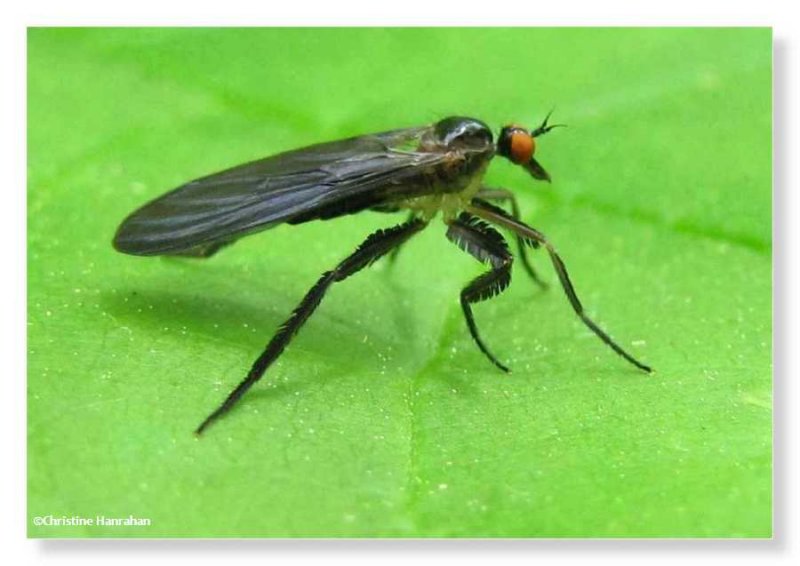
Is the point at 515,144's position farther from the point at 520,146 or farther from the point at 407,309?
the point at 407,309

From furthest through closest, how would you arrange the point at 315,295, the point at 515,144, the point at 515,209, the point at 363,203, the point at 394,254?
1. the point at 515,209
2. the point at 394,254
3. the point at 515,144
4. the point at 363,203
5. the point at 315,295

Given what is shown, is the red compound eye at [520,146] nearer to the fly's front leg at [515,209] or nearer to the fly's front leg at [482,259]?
the fly's front leg at [515,209]

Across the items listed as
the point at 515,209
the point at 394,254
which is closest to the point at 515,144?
the point at 515,209

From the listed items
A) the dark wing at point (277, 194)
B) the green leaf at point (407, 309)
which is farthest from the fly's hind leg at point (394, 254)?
the dark wing at point (277, 194)

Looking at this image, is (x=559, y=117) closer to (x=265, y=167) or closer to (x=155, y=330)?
(x=265, y=167)

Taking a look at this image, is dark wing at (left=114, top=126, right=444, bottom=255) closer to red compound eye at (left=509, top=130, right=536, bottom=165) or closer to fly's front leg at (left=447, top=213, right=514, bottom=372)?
fly's front leg at (left=447, top=213, right=514, bottom=372)

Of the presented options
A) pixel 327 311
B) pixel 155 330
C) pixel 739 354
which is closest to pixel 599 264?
pixel 739 354
